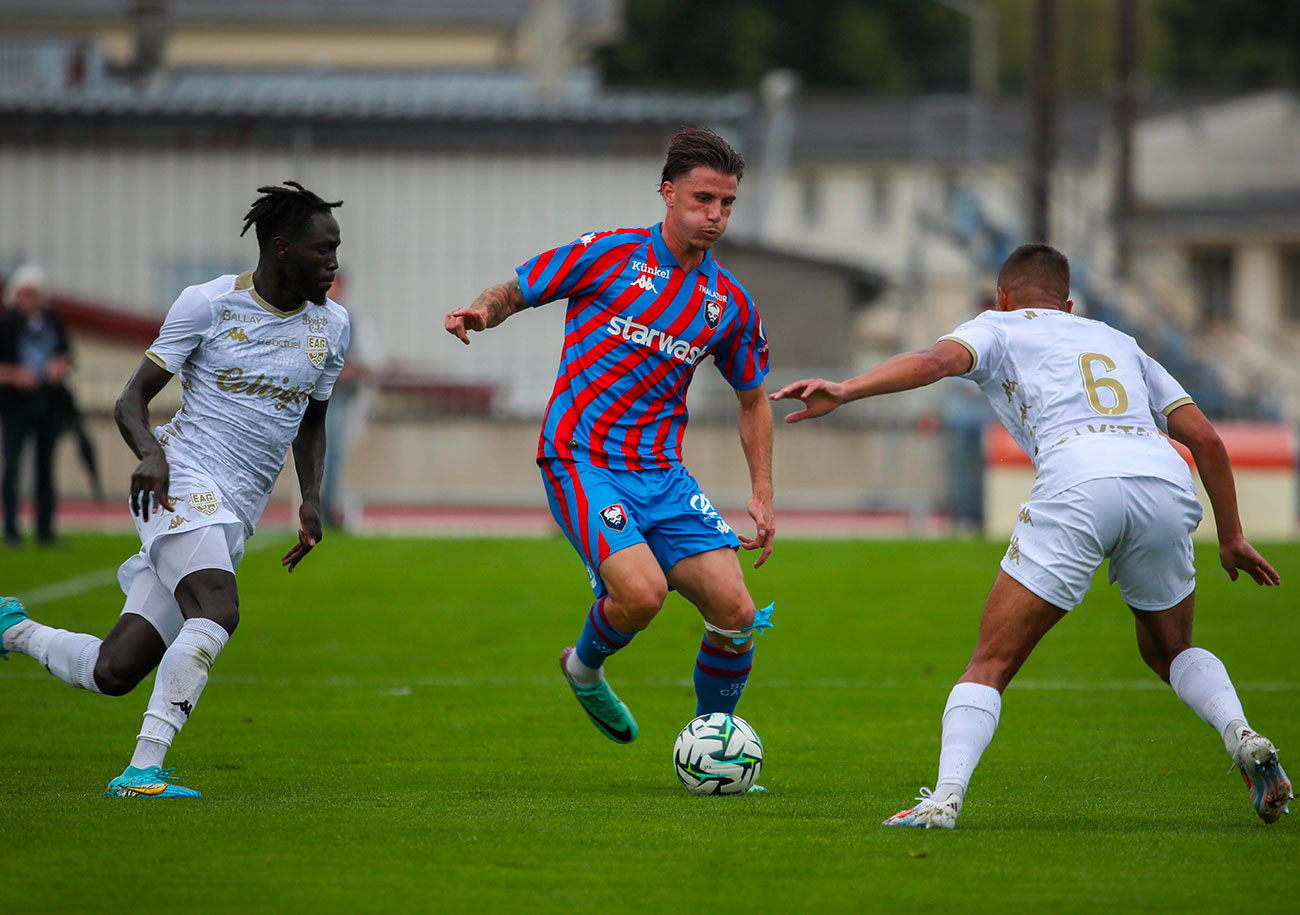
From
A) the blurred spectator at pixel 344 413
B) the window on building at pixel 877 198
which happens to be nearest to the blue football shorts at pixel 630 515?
the blurred spectator at pixel 344 413

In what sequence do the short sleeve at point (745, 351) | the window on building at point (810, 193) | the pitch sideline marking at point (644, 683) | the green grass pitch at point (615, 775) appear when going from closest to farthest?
the green grass pitch at point (615, 775)
the short sleeve at point (745, 351)
the pitch sideline marking at point (644, 683)
the window on building at point (810, 193)

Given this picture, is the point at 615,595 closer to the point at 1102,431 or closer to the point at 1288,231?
the point at 1102,431

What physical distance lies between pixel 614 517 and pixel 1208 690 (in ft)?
7.30

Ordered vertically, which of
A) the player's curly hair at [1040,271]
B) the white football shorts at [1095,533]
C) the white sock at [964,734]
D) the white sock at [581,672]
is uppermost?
the player's curly hair at [1040,271]

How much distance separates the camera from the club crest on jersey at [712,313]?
6.50 meters

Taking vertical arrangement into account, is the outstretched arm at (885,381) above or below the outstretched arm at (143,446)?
above

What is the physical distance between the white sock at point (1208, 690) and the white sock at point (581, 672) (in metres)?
2.26

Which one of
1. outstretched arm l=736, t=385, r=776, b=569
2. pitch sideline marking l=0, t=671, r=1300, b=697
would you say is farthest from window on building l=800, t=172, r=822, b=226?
outstretched arm l=736, t=385, r=776, b=569

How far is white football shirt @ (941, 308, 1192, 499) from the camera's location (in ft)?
18.0

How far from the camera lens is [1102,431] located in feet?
18.2

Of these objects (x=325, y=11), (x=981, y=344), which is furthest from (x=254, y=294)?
(x=325, y=11)

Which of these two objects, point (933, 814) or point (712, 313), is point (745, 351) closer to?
point (712, 313)

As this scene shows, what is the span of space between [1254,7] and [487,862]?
206 ft

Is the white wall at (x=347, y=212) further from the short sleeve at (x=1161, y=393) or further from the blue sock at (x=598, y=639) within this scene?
the short sleeve at (x=1161, y=393)
